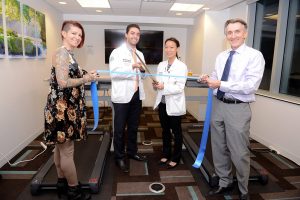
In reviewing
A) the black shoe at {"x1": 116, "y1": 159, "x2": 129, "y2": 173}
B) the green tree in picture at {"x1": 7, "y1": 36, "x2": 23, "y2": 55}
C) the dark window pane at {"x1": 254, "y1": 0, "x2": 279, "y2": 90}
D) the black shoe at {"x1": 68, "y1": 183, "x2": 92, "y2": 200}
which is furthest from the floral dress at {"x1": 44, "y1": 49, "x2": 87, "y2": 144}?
the dark window pane at {"x1": 254, "y1": 0, "x2": 279, "y2": 90}

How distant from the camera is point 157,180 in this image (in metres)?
2.64

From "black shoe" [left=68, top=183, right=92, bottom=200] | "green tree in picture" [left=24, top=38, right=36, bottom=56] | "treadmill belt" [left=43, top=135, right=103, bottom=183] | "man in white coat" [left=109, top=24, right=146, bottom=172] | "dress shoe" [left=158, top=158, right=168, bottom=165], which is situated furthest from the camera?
"green tree in picture" [left=24, top=38, right=36, bottom=56]

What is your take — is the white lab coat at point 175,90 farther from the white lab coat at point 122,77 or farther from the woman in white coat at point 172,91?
the white lab coat at point 122,77

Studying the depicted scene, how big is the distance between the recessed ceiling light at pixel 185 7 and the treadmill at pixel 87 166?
2.40 meters

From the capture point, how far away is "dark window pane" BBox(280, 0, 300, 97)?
3.51 meters

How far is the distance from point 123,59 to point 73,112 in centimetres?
100

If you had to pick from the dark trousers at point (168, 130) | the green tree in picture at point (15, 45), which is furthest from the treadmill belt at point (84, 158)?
the green tree in picture at point (15, 45)

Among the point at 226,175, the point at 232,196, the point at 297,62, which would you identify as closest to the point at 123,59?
the point at 226,175

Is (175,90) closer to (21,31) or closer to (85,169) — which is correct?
(85,169)

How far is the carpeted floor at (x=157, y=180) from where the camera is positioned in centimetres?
235

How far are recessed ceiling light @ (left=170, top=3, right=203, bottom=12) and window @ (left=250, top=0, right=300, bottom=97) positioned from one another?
1161mm

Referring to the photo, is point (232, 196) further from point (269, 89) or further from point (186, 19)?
point (186, 19)

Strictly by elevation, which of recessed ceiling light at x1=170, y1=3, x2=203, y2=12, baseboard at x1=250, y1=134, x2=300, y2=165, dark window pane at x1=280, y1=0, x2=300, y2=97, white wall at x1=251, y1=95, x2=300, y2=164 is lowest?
baseboard at x1=250, y1=134, x2=300, y2=165

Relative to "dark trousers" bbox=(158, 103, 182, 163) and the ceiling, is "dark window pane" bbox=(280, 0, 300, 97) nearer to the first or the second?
the ceiling
